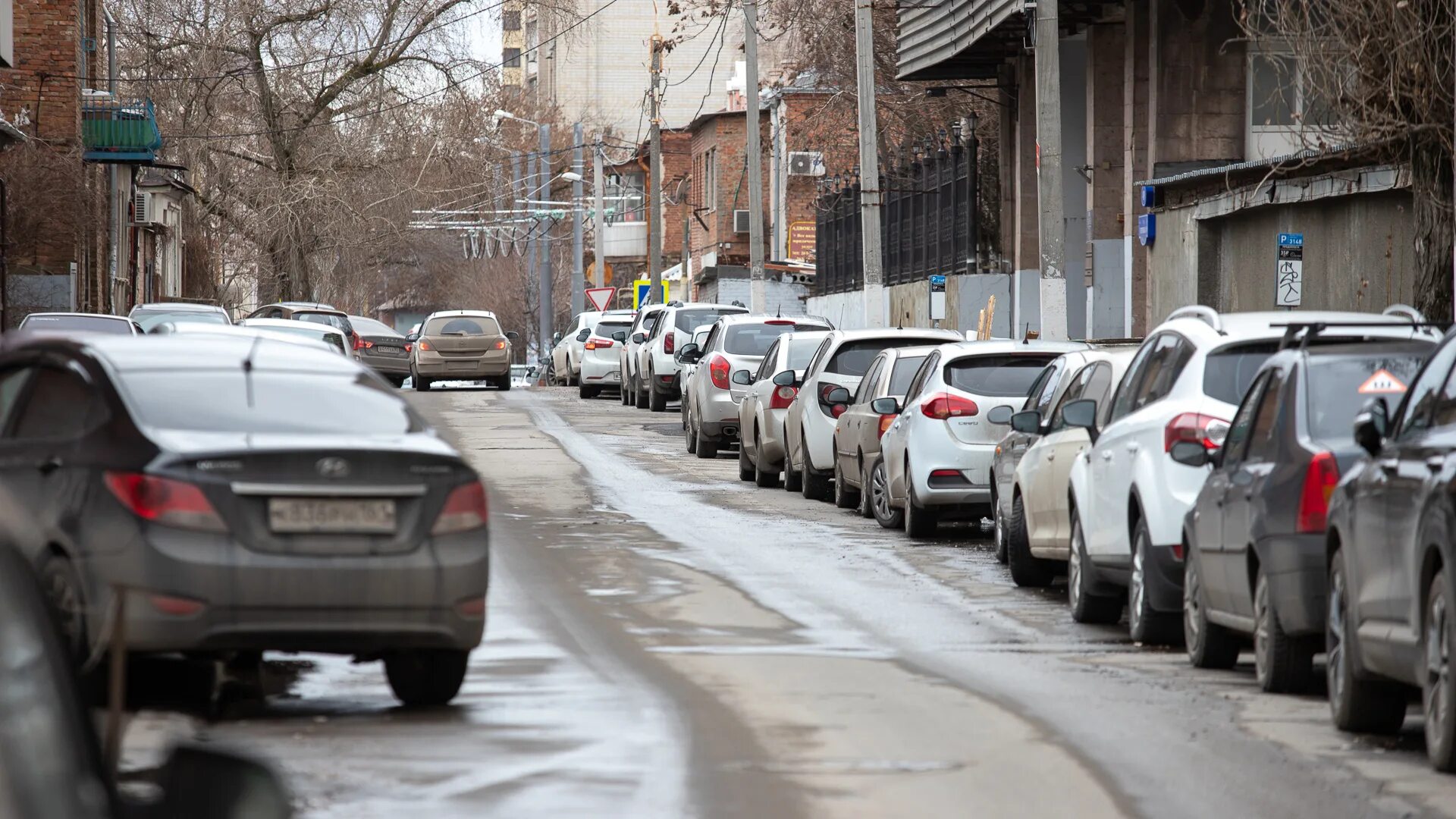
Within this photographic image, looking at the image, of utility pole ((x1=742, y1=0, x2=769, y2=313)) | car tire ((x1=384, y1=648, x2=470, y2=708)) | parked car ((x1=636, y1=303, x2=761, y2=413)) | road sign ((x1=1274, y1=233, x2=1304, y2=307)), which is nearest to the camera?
car tire ((x1=384, y1=648, x2=470, y2=708))

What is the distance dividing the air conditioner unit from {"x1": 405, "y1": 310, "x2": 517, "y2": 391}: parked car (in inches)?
985

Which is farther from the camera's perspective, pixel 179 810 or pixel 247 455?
pixel 247 455

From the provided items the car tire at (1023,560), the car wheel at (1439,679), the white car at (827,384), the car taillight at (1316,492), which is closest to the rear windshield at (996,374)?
the car tire at (1023,560)

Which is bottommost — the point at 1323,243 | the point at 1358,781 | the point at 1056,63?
the point at 1358,781

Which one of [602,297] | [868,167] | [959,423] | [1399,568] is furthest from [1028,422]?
[602,297]

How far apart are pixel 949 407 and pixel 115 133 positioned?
120 ft

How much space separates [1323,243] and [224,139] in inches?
1784

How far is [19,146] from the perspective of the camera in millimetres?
44125

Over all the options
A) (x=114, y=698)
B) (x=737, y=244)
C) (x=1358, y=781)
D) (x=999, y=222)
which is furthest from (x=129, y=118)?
(x=114, y=698)

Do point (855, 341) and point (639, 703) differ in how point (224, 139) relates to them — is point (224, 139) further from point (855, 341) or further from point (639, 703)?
point (639, 703)

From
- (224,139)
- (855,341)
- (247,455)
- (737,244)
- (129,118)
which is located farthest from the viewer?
(737,244)

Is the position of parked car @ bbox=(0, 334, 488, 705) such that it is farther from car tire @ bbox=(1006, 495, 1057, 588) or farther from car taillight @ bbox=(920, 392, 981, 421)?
car taillight @ bbox=(920, 392, 981, 421)

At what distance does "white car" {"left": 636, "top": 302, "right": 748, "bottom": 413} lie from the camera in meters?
38.5

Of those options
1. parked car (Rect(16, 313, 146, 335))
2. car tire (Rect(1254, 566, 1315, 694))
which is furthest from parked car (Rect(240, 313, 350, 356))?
car tire (Rect(1254, 566, 1315, 694))
